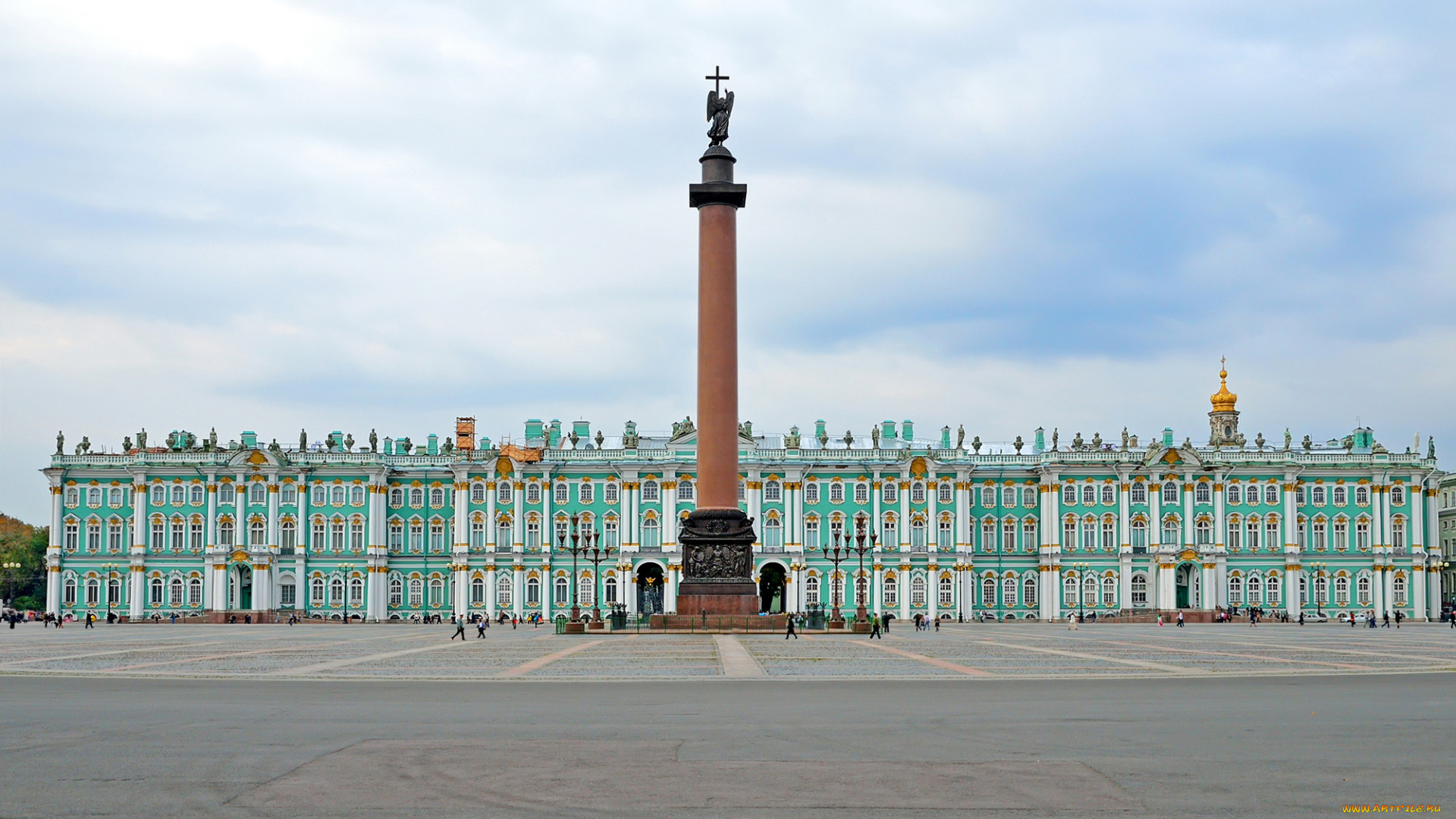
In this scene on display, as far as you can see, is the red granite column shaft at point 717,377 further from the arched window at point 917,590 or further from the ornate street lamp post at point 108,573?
the ornate street lamp post at point 108,573

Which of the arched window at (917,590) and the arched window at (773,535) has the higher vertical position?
the arched window at (773,535)

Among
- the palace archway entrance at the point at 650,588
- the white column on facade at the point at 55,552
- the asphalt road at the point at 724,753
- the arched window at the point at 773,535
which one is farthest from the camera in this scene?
the arched window at the point at 773,535

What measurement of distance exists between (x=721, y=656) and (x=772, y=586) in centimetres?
6260

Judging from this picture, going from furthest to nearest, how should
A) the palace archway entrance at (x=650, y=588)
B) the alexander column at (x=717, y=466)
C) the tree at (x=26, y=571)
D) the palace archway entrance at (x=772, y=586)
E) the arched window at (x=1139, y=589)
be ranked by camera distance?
the tree at (x=26, y=571)
the palace archway entrance at (x=772, y=586)
the palace archway entrance at (x=650, y=588)
the arched window at (x=1139, y=589)
the alexander column at (x=717, y=466)

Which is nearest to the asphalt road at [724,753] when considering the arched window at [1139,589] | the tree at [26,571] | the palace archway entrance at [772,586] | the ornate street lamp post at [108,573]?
the palace archway entrance at [772,586]

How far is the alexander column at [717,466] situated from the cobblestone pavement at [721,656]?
12.8 ft

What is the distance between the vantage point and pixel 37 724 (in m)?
19.3

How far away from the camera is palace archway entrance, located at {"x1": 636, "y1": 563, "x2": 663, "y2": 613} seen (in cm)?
9900

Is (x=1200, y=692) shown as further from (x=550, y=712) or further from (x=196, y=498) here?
(x=196, y=498)

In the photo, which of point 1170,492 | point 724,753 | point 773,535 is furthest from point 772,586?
point 724,753

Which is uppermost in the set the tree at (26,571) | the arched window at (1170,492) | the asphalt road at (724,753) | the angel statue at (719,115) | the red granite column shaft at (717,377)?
the angel statue at (719,115)

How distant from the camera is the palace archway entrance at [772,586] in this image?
9950 cm

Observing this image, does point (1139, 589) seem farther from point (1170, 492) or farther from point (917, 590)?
point (917, 590)

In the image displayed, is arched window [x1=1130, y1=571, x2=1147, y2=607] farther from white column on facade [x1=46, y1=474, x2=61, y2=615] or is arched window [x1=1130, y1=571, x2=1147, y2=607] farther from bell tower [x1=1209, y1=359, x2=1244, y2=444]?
white column on facade [x1=46, y1=474, x2=61, y2=615]
